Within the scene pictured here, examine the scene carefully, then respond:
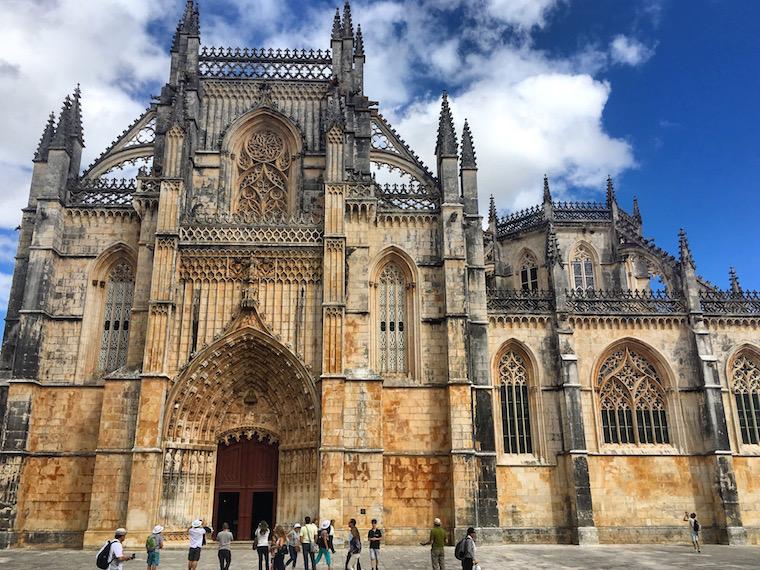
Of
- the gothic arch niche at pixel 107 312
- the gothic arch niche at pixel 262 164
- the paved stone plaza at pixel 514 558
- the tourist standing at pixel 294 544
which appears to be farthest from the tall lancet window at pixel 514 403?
the gothic arch niche at pixel 107 312

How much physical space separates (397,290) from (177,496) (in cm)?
1157

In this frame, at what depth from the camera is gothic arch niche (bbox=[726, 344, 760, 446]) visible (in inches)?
1129

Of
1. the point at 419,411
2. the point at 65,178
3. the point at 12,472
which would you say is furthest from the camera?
the point at 65,178

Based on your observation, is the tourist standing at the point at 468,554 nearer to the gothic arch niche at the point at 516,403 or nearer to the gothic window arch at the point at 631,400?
the gothic arch niche at the point at 516,403

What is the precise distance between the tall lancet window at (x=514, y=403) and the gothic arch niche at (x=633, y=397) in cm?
309

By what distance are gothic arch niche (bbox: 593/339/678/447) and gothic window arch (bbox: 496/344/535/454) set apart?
3027 mm

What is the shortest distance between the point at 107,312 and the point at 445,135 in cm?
1616

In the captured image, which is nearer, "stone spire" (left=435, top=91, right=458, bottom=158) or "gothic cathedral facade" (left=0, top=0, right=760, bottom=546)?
"gothic cathedral facade" (left=0, top=0, right=760, bottom=546)

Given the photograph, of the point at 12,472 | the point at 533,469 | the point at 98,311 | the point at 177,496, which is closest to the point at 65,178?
the point at 98,311

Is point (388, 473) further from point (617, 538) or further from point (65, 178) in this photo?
point (65, 178)

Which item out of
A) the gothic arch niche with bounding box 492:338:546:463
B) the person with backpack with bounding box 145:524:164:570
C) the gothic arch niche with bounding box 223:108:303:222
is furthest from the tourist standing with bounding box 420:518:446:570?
the gothic arch niche with bounding box 223:108:303:222

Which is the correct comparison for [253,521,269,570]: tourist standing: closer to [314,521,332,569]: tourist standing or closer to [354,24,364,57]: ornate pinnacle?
[314,521,332,569]: tourist standing

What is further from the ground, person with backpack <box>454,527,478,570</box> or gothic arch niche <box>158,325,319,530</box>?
gothic arch niche <box>158,325,319,530</box>

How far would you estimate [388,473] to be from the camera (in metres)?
24.8
